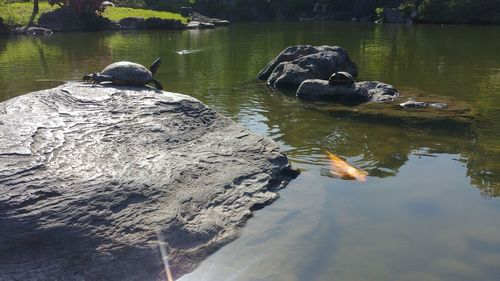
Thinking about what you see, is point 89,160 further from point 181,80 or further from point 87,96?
point 181,80

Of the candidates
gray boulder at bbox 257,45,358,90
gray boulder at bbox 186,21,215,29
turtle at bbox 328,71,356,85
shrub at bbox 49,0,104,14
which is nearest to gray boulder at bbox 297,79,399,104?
turtle at bbox 328,71,356,85

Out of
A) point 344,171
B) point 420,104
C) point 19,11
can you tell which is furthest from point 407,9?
point 344,171

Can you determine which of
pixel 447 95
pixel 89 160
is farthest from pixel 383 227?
pixel 447 95

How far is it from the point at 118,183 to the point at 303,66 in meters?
11.5

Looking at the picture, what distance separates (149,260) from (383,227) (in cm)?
301

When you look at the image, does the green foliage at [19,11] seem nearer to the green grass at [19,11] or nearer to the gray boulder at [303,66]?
the green grass at [19,11]

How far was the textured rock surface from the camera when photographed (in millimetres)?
4664

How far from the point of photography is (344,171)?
7957mm

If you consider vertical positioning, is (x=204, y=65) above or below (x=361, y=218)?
above

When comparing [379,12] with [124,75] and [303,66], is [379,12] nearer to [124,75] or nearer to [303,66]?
[303,66]

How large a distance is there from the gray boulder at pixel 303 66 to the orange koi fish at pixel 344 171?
7142 millimetres

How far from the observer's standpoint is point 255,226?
596 centimetres

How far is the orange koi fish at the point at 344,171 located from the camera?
7704 mm

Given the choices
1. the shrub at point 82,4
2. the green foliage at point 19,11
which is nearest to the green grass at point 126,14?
the shrub at point 82,4
